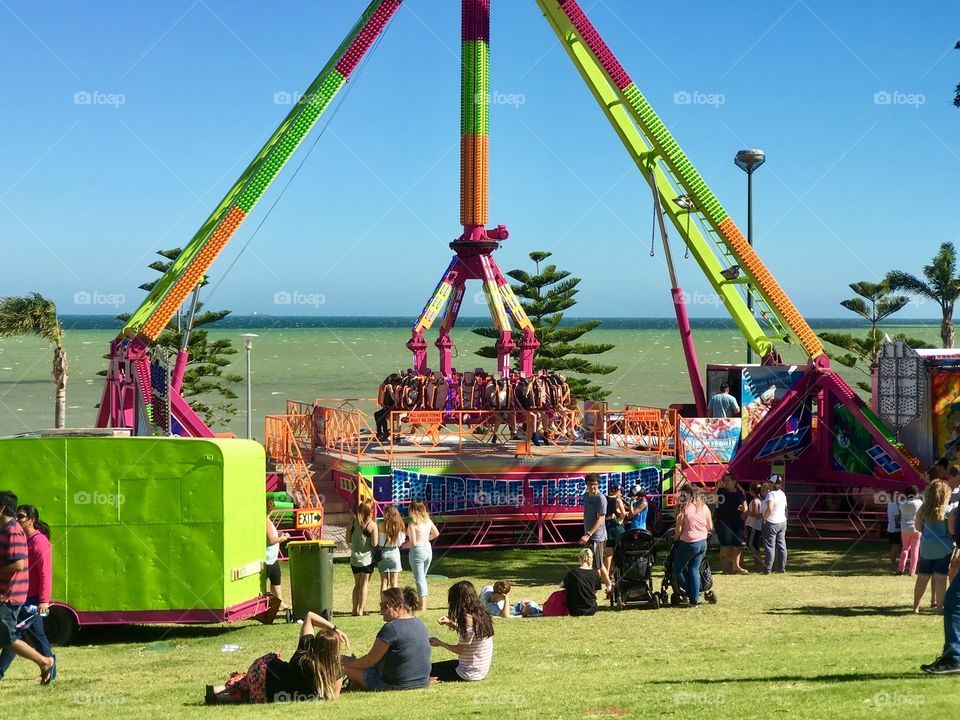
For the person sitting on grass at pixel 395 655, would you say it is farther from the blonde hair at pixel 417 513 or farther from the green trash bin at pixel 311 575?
the blonde hair at pixel 417 513

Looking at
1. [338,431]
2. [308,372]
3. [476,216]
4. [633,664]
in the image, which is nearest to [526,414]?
[338,431]

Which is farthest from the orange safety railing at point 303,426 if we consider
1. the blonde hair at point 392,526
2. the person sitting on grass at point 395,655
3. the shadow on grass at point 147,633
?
the person sitting on grass at point 395,655

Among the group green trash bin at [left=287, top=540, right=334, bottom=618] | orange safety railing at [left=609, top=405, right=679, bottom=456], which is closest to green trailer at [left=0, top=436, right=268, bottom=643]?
green trash bin at [left=287, top=540, right=334, bottom=618]

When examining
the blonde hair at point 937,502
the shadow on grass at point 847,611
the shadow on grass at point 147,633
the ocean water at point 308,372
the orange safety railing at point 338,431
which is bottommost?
the shadow on grass at point 147,633

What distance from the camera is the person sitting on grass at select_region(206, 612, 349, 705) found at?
32.3ft

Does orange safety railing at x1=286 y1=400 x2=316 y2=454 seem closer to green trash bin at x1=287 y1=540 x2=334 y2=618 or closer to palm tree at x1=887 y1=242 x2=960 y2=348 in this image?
green trash bin at x1=287 y1=540 x2=334 y2=618

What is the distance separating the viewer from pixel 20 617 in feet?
35.9

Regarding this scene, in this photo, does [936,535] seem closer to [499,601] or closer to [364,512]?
[499,601]

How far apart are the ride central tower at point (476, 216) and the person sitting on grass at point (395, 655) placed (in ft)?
60.4

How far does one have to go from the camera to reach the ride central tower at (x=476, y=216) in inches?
1126

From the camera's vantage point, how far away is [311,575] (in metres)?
14.6

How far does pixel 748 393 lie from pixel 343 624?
14.1 m

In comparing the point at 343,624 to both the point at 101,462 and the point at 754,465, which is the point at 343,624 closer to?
the point at 101,462

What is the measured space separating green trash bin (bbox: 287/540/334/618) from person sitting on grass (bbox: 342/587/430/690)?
4.26m
